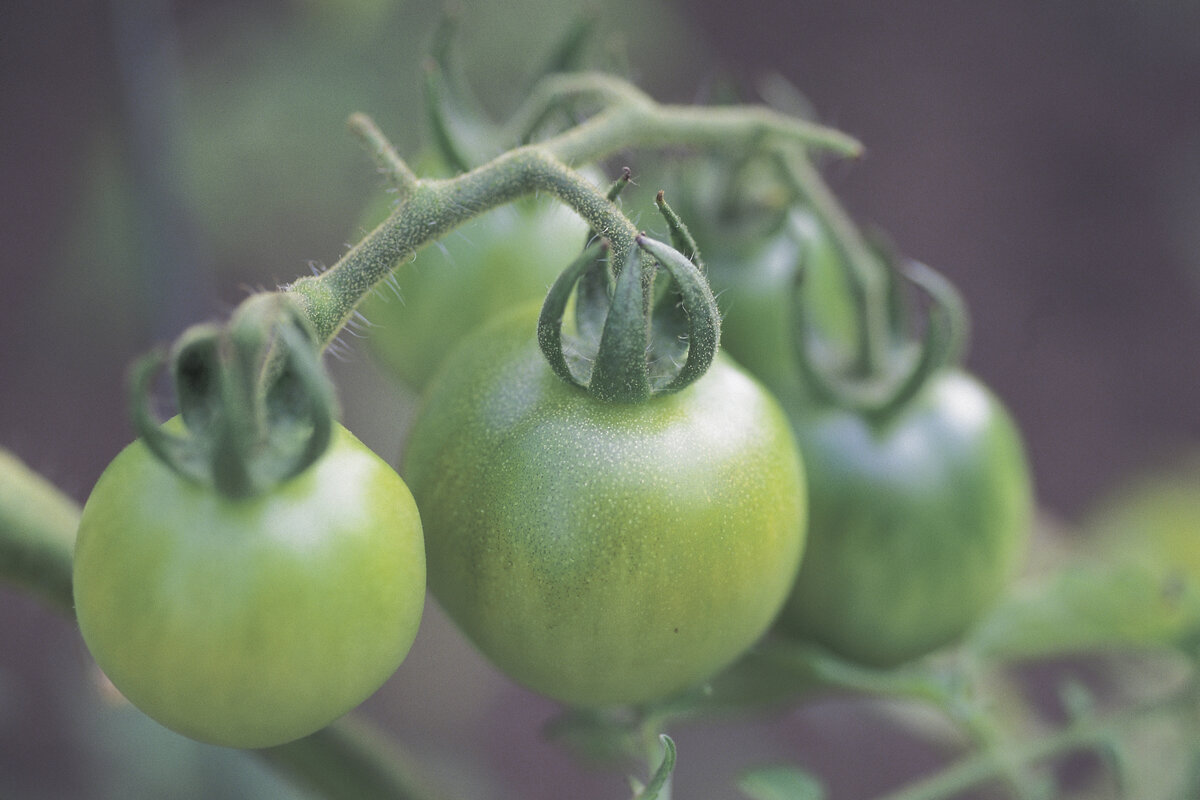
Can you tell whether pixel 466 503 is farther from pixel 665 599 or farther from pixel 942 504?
pixel 942 504

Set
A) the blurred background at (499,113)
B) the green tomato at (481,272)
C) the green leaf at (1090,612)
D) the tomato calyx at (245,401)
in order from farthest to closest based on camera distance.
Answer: the blurred background at (499,113) → the green leaf at (1090,612) → the green tomato at (481,272) → the tomato calyx at (245,401)

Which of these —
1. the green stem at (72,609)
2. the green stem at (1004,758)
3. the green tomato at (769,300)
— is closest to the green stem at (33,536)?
the green stem at (72,609)

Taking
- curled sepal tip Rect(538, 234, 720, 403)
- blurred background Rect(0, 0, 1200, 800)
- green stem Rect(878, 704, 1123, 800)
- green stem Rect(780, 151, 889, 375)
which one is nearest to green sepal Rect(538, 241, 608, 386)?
curled sepal tip Rect(538, 234, 720, 403)

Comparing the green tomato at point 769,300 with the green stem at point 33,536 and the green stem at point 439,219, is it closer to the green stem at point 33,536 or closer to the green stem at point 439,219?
the green stem at point 439,219

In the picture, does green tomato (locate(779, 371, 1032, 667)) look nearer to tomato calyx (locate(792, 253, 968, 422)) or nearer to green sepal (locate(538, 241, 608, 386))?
tomato calyx (locate(792, 253, 968, 422))

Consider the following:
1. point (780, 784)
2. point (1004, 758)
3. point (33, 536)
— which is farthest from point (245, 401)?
point (1004, 758)
